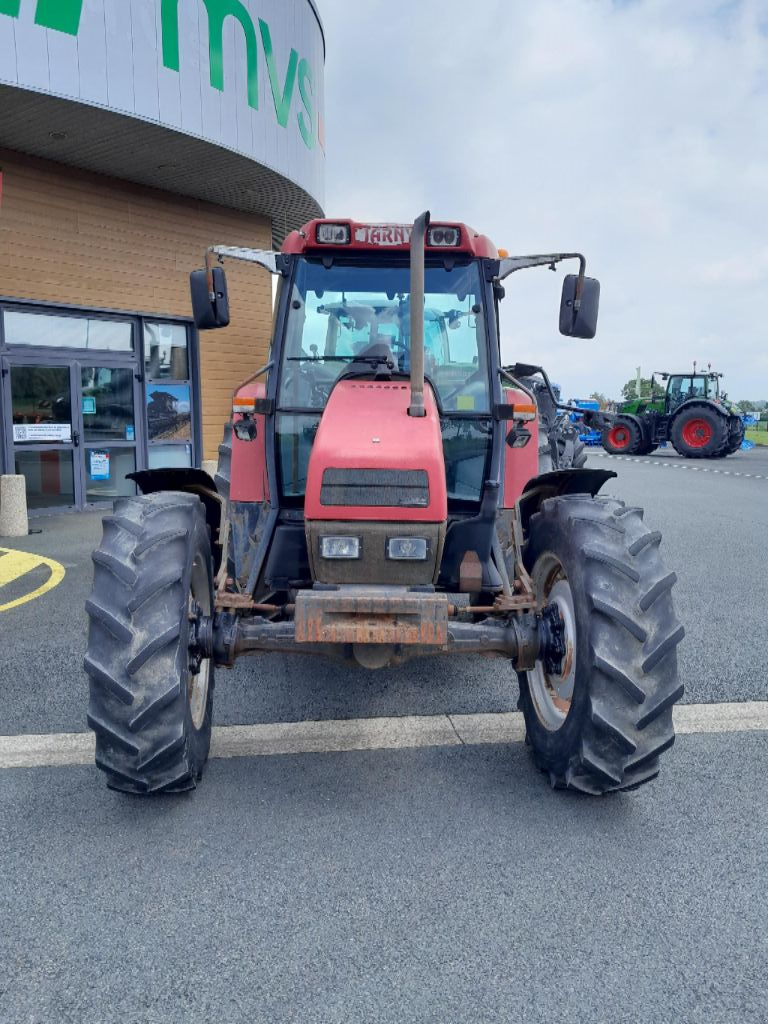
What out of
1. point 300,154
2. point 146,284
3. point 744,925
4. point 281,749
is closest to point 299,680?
point 281,749

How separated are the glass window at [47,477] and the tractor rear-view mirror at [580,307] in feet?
31.9

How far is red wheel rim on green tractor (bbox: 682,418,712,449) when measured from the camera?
77.7ft

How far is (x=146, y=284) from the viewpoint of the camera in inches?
506

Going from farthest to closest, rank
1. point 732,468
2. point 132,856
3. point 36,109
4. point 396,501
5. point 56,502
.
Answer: point 732,468, point 56,502, point 36,109, point 396,501, point 132,856

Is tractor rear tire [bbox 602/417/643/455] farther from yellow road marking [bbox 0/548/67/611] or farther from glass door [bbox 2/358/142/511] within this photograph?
yellow road marking [bbox 0/548/67/611]

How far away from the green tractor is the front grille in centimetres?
2190

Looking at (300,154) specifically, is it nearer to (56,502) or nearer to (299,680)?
(56,502)

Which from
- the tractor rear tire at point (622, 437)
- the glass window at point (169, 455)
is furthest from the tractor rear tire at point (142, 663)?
the tractor rear tire at point (622, 437)

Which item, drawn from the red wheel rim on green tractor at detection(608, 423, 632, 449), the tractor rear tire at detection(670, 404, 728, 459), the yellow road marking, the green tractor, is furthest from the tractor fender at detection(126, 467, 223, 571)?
the red wheel rim on green tractor at detection(608, 423, 632, 449)

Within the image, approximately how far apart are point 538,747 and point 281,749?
124 cm

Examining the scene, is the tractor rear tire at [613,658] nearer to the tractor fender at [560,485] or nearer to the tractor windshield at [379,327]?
the tractor fender at [560,485]

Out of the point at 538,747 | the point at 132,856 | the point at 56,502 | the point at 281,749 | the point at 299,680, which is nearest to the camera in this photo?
the point at 132,856

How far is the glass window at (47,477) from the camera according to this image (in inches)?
462

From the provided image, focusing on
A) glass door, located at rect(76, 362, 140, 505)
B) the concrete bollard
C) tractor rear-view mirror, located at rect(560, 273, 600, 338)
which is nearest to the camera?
tractor rear-view mirror, located at rect(560, 273, 600, 338)
